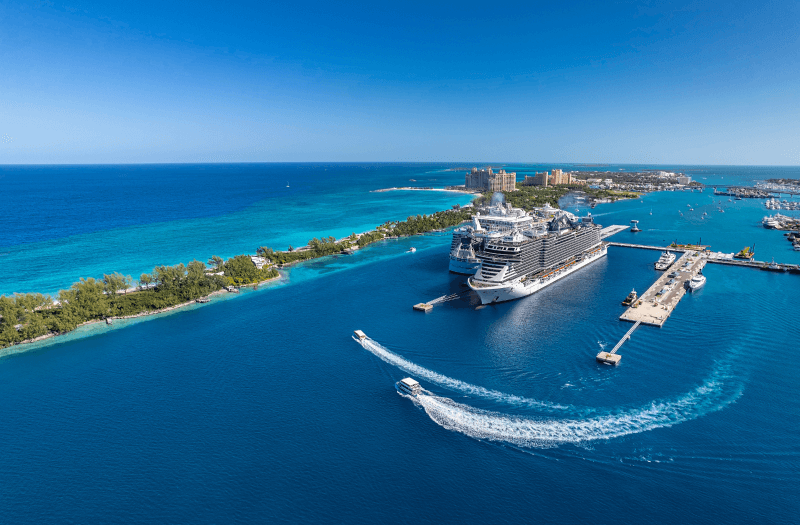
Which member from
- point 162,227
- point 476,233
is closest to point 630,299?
point 476,233

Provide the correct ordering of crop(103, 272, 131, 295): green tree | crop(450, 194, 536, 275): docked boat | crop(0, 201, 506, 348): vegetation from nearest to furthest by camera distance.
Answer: crop(0, 201, 506, 348): vegetation → crop(103, 272, 131, 295): green tree → crop(450, 194, 536, 275): docked boat

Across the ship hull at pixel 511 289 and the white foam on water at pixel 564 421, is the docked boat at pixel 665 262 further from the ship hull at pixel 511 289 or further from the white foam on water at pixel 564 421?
the white foam on water at pixel 564 421

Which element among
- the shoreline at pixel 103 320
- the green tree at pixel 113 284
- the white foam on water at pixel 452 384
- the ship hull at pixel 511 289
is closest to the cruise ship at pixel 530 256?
the ship hull at pixel 511 289

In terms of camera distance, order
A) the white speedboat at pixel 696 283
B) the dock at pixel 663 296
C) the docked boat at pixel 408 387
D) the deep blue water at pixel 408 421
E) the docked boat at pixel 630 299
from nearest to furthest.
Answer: the deep blue water at pixel 408 421 < the docked boat at pixel 408 387 < the dock at pixel 663 296 < the docked boat at pixel 630 299 < the white speedboat at pixel 696 283

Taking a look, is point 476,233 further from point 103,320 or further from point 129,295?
point 103,320

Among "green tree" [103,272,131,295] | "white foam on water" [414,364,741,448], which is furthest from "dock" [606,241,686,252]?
"green tree" [103,272,131,295]

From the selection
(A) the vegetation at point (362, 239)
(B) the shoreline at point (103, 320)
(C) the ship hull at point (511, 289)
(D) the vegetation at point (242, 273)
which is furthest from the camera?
(A) the vegetation at point (362, 239)

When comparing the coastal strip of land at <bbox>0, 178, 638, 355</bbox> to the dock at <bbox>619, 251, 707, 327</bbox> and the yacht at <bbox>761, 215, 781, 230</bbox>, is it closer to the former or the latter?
the dock at <bbox>619, 251, 707, 327</bbox>

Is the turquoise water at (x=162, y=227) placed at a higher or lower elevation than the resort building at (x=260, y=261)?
higher
